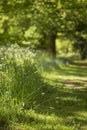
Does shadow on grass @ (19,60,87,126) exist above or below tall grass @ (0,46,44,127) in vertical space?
below

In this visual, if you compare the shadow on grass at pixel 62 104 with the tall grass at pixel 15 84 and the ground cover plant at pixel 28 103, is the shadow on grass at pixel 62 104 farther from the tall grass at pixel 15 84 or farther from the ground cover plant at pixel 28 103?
the tall grass at pixel 15 84

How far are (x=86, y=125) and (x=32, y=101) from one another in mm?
2099

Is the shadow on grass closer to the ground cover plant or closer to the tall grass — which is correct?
the ground cover plant

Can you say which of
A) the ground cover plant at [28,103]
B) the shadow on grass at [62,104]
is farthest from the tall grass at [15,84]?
the shadow on grass at [62,104]

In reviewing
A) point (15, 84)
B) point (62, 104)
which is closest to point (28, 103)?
point (15, 84)

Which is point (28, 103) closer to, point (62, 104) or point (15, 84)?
point (15, 84)

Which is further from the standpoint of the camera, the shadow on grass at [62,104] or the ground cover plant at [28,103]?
the shadow on grass at [62,104]

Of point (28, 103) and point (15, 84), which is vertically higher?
point (15, 84)

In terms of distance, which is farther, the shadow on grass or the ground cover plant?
the shadow on grass

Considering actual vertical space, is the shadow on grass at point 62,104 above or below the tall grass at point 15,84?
A: below

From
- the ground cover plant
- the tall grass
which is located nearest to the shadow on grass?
the ground cover plant

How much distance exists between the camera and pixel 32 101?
402 inches

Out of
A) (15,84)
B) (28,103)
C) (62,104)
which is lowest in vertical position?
(62,104)

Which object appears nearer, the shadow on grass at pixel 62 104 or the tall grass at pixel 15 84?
the tall grass at pixel 15 84
